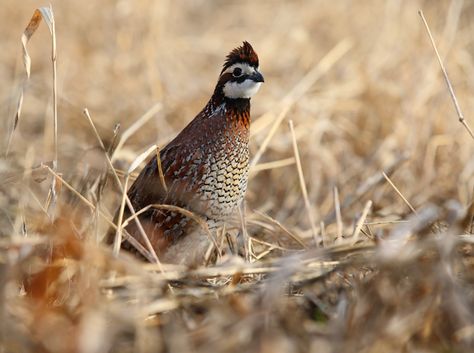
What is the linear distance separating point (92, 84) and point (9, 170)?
11.2 feet

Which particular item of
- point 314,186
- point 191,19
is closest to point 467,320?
point 314,186

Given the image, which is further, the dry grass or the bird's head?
the bird's head

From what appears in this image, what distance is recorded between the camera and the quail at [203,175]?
3.79m

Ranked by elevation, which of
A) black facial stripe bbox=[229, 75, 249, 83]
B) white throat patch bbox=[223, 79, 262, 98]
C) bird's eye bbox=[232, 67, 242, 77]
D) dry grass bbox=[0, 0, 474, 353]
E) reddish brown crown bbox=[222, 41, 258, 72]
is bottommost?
dry grass bbox=[0, 0, 474, 353]

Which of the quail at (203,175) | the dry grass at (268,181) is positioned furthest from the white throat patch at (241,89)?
the dry grass at (268,181)

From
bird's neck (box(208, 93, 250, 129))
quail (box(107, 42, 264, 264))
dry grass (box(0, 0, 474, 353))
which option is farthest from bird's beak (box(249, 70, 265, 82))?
dry grass (box(0, 0, 474, 353))

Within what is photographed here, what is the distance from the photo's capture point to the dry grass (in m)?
2.42

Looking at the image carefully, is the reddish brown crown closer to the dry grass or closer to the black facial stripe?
the black facial stripe

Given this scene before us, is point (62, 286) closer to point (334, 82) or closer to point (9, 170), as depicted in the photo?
point (9, 170)

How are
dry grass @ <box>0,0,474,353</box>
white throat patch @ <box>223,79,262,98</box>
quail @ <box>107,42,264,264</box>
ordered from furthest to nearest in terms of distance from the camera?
white throat patch @ <box>223,79,262,98</box>
quail @ <box>107,42,264,264</box>
dry grass @ <box>0,0,474,353</box>

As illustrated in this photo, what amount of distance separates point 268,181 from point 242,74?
74.8 inches

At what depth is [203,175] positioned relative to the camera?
150 inches

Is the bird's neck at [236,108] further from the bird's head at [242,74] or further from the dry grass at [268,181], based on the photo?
the dry grass at [268,181]

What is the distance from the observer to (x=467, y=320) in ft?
7.72
